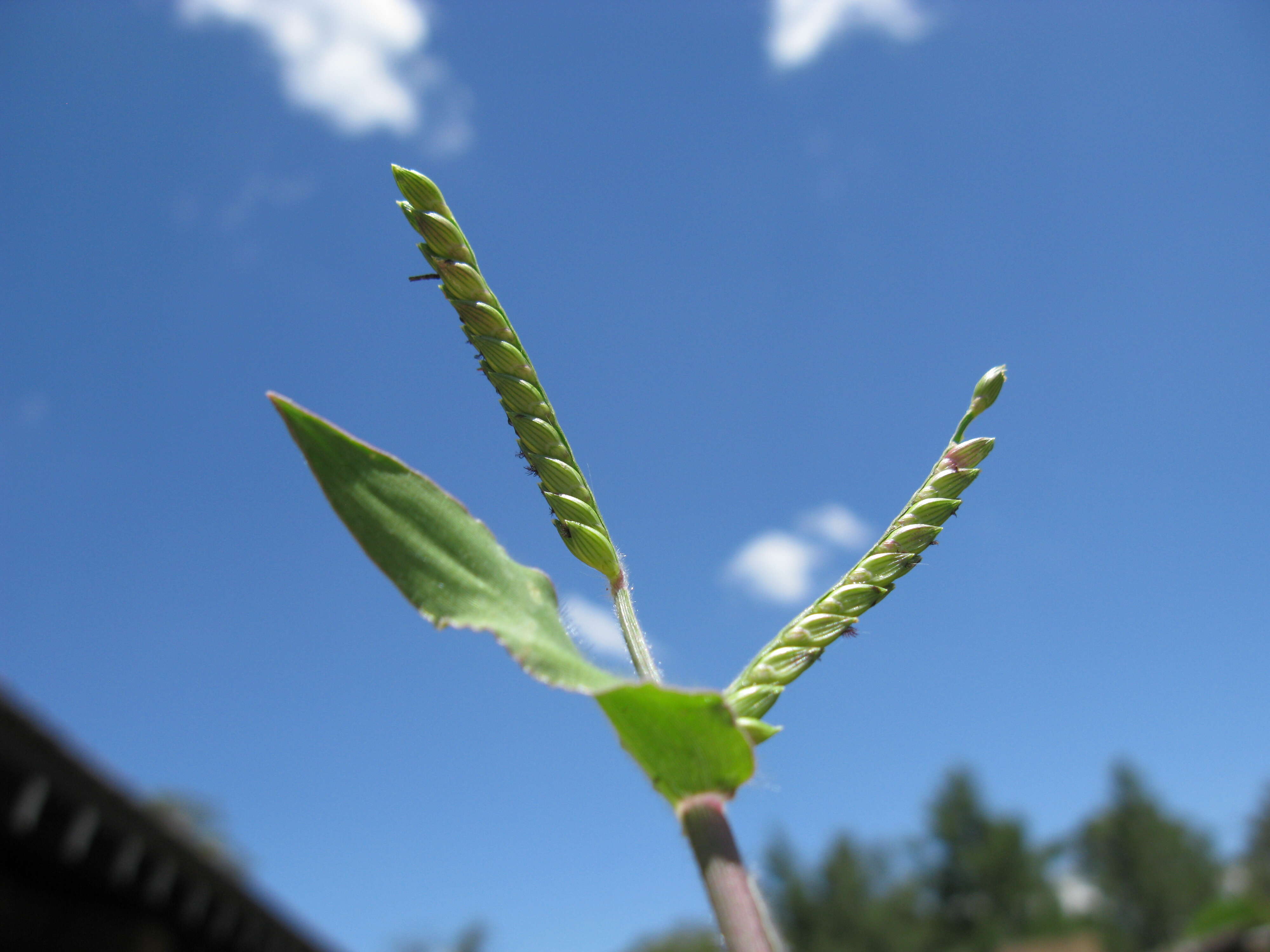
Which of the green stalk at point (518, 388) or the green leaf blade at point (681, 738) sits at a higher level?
the green stalk at point (518, 388)

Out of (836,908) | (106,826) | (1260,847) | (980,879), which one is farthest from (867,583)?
(1260,847)

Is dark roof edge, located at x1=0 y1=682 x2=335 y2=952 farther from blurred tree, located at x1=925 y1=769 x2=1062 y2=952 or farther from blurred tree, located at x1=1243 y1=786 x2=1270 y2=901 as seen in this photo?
blurred tree, located at x1=1243 y1=786 x2=1270 y2=901

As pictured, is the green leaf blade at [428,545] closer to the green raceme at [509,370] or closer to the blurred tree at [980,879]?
the green raceme at [509,370]

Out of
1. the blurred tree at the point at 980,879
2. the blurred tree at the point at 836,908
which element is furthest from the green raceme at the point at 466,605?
the blurred tree at the point at 980,879

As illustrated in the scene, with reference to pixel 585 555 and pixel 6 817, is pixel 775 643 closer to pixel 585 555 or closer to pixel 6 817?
pixel 585 555

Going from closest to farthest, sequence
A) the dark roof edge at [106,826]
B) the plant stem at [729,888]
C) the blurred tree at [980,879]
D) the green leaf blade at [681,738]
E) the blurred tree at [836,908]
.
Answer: the plant stem at [729,888] → the green leaf blade at [681,738] → the dark roof edge at [106,826] → the blurred tree at [836,908] → the blurred tree at [980,879]

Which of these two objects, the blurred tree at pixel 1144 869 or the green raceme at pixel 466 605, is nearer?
the green raceme at pixel 466 605
